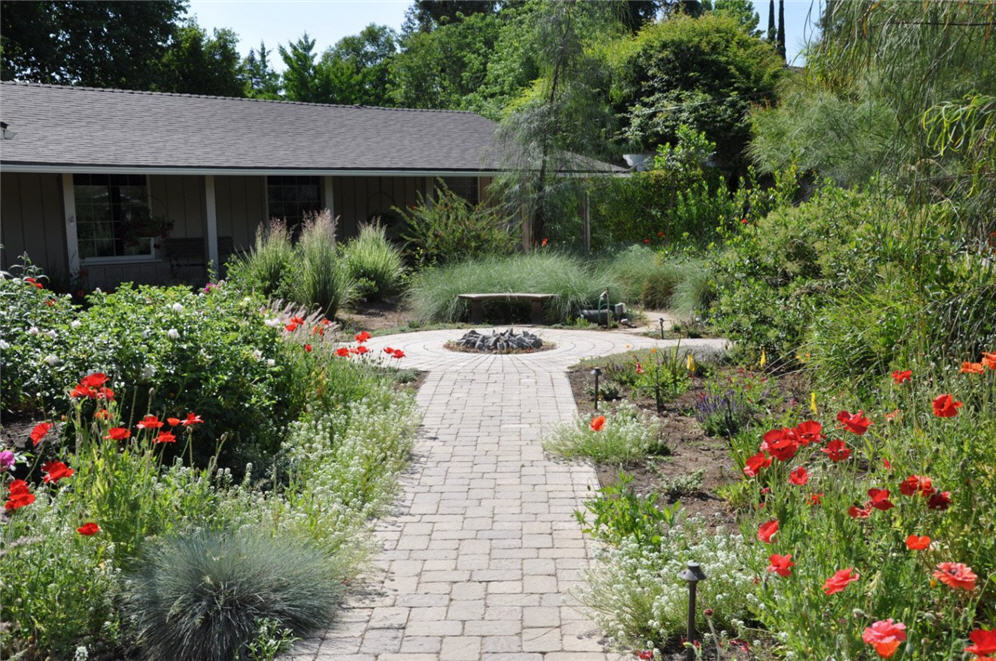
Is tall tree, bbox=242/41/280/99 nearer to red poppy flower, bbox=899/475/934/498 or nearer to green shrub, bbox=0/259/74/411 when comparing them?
green shrub, bbox=0/259/74/411

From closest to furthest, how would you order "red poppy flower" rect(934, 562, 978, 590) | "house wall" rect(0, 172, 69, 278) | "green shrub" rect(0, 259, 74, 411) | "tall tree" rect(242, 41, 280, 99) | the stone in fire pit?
1. "red poppy flower" rect(934, 562, 978, 590)
2. "green shrub" rect(0, 259, 74, 411)
3. the stone in fire pit
4. "house wall" rect(0, 172, 69, 278)
5. "tall tree" rect(242, 41, 280, 99)

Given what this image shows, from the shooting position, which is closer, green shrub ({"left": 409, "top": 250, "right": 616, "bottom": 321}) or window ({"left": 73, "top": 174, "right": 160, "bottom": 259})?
green shrub ({"left": 409, "top": 250, "right": 616, "bottom": 321})

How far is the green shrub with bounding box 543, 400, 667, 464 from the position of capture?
17.9 ft

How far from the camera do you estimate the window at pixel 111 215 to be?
15.4m

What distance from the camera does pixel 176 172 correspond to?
14.2m

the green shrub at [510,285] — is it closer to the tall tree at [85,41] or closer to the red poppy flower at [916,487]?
the red poppy flower at [916,487]

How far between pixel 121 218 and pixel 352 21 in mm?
29046

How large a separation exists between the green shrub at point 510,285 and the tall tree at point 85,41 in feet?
66.0

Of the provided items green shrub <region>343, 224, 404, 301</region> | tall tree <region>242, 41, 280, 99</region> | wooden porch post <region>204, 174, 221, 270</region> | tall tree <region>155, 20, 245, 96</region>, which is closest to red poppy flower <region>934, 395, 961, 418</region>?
green shrub <region>343, 224, 404, 301</region>

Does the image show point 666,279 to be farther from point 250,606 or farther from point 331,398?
point 250,606

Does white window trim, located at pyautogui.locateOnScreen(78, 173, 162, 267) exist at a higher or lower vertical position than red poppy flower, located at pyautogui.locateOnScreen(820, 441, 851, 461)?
lower

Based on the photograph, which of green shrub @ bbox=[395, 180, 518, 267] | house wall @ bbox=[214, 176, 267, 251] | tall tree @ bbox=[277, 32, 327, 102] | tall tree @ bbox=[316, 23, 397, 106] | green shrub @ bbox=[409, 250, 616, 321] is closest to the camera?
green shrub @ bbox=[409, 250, 616, 321]

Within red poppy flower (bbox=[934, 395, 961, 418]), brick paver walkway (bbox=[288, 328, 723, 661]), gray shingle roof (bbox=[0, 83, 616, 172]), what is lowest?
brick paver walkway (bbox=[288, 328, 723, 661])

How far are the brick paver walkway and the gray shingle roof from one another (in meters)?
9.39
